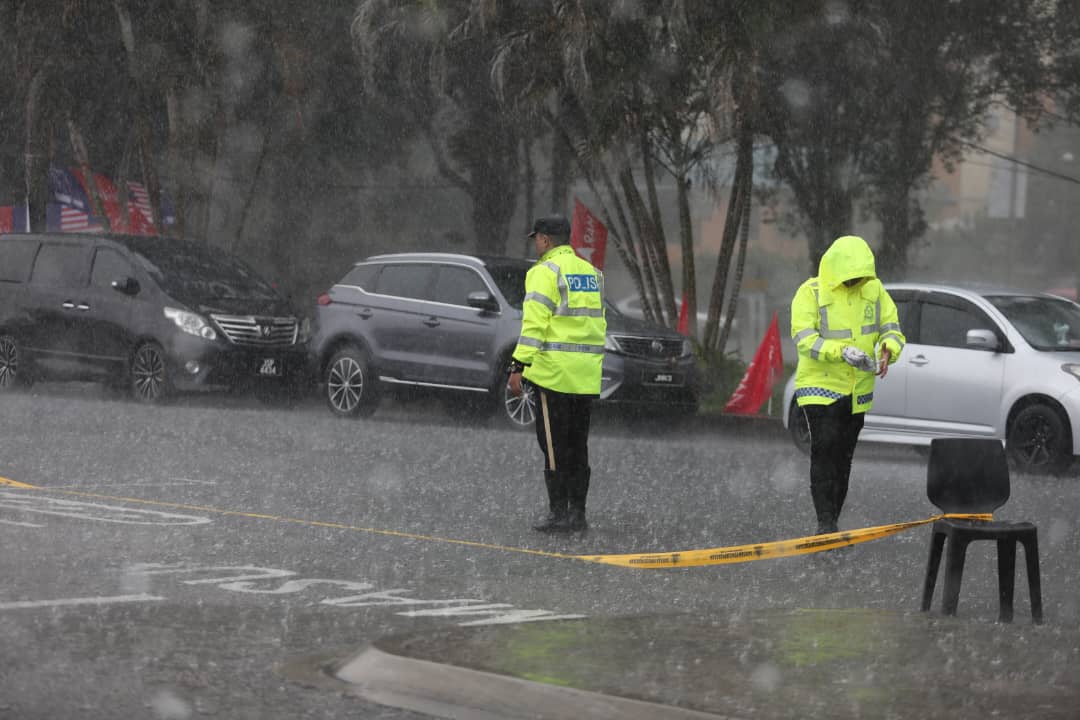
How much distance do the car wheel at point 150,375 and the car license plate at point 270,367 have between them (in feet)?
3.56

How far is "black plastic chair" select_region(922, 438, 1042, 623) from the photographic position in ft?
25.7

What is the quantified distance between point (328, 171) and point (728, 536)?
23.7 meters

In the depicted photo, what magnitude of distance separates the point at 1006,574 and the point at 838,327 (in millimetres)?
2762

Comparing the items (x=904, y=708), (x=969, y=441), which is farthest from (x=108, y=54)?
(x=904, y=708)

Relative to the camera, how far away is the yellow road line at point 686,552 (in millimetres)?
8297

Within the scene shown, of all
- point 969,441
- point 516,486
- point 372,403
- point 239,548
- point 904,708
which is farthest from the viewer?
point 372,403

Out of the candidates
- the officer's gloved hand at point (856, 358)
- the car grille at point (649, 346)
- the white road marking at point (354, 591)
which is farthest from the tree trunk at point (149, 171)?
the white road marking at point (354, 591)

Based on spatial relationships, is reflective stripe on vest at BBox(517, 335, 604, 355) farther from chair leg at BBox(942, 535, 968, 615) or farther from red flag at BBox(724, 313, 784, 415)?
red flag at BBox(724, 313, 784, 415)

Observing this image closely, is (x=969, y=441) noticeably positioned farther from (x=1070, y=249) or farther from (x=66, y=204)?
(x=1070, y=249)

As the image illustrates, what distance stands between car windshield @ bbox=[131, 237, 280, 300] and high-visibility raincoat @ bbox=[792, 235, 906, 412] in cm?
1204

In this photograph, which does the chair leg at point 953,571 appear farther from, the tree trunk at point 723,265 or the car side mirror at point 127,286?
the tree trunk at point 723,265

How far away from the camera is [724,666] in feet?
20.9

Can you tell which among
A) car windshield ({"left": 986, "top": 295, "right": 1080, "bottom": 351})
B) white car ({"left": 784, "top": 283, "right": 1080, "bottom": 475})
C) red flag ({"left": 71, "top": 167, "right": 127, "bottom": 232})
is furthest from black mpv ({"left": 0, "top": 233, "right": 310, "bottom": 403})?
car windshield ({"left": 986, "top": 295, "right": 1080, "bottom": 351})

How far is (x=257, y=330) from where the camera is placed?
21328 mm
